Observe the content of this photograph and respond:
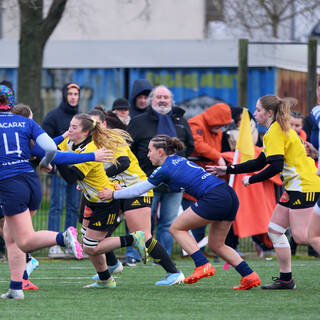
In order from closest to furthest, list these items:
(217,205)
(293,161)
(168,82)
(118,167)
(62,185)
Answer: (217,205), (293,161), (118,167), (62,185), (168,82)

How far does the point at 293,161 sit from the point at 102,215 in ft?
6.20

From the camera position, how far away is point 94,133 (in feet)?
27.8

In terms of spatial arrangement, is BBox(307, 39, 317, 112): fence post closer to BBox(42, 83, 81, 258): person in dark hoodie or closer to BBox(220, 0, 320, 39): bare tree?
BBox(42, 83, 81, 258): person in dark hoodie

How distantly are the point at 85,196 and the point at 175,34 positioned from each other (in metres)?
28.3

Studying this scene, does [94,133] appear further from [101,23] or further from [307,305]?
[101,23]

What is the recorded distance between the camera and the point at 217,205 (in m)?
8.16

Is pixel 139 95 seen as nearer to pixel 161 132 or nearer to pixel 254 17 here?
pixel 161 132

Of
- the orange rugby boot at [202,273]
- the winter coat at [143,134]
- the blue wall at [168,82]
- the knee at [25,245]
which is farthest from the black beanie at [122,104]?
the blue wall at [168,82]

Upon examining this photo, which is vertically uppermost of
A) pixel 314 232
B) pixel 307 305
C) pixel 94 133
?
pixel 94 133

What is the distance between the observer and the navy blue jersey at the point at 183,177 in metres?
8.27

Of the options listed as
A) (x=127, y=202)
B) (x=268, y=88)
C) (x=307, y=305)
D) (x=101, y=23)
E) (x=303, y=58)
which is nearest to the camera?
(x=307, y=305)

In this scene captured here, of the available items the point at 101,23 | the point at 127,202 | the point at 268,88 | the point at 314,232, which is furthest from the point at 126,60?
the point at 101,23

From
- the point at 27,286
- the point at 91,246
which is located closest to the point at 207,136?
the point at 91,246

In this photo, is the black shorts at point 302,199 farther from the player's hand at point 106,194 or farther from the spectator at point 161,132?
the spectator at point 161,132
